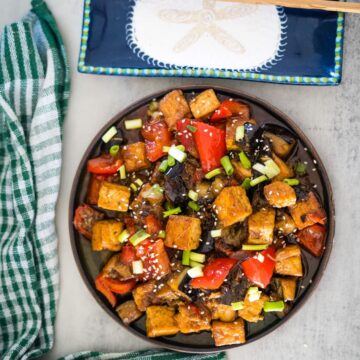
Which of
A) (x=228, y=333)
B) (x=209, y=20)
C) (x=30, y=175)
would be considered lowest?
(x=228, y=333)

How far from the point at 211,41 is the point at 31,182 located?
49.0 inches

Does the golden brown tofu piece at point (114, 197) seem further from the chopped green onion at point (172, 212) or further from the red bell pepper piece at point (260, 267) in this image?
the red bell pepper piece at point (260, 267)

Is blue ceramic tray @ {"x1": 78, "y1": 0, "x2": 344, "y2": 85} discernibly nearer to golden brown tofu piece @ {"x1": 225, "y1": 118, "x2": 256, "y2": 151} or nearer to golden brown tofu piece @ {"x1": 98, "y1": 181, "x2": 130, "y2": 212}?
golden brown tofu piece @ {"x1": 225, "y1": 118, "x2": 256, "y2": 151}

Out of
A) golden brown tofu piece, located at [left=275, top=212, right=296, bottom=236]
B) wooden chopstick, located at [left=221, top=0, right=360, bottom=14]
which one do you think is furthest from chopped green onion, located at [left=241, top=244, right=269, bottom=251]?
wooden chopstick, located at [left=221, top=0, right=360, bottom=14]

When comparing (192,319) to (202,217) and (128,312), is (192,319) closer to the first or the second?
(128,312)

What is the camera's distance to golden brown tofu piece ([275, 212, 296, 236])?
275cm

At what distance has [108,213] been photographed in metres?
2.92

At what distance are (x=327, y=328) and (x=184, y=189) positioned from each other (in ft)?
3.80

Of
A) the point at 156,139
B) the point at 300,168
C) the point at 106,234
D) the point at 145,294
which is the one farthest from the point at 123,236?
the point at 300,168

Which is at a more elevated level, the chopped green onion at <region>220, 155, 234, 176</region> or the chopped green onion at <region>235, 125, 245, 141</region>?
the chopped green onion at <region>235, 125, 245, 141</region>

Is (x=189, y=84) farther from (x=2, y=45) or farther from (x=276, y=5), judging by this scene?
(x=2, y=45)

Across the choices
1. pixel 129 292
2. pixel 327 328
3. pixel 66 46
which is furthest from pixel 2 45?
pixel 327 328

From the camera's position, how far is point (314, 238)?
2.78 metres

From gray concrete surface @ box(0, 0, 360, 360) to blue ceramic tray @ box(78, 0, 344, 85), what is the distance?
0.16 m
